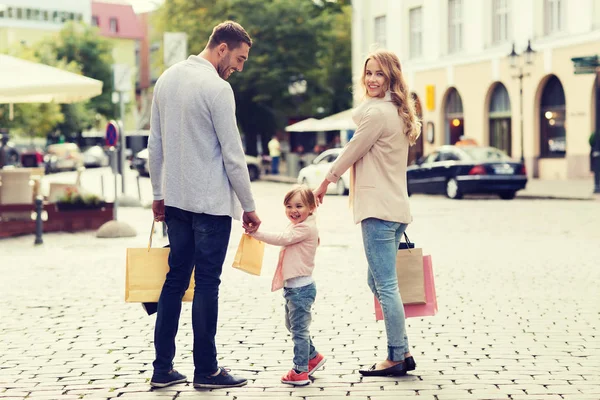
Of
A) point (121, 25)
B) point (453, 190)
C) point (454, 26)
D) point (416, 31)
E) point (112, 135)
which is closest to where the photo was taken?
point (112, 135)

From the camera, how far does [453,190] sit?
24.6 metres

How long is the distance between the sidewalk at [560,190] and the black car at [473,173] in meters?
0.70

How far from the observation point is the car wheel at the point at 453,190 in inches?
960

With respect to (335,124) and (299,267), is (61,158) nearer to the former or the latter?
(335,124)

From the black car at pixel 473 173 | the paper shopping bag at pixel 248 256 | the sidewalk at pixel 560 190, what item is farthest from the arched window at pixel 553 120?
the paper shopping bag at pixel 248 256

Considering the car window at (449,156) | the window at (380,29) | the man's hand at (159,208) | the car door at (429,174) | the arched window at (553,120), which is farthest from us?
the window at (380,29)

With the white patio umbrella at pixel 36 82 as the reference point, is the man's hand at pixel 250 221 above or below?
below

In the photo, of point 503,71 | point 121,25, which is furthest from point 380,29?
point 121,25

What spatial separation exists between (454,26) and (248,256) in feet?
112

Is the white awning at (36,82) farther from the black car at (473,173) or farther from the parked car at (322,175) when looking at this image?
the parked car at (322,175)

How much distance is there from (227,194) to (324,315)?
8.63 feet

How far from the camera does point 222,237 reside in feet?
17.3

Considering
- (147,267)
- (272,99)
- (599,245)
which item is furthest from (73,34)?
(147,267)

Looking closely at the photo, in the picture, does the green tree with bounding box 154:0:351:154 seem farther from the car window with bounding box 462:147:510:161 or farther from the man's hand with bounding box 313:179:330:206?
the man's hand with bounding box 313:179:330:206
